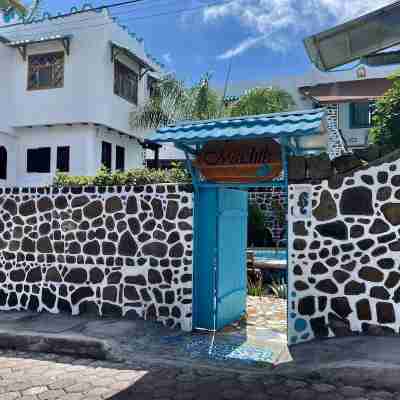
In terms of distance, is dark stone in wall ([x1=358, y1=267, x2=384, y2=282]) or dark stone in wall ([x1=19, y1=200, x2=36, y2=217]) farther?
dark stone in wall ([x1=19, y1=200, x2=36, y2=217])

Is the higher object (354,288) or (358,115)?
(358,115)

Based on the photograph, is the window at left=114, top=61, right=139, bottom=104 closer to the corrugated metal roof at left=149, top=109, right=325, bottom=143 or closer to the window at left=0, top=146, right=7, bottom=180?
the window at left=0, top=146, right=7, bottom=180

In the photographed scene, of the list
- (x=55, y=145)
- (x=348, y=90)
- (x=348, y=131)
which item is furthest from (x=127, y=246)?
(x=348, y=90)

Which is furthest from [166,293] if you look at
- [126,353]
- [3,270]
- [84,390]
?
[3,270]

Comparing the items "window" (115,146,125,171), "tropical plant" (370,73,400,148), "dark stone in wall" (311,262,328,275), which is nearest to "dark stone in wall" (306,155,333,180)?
"dark stone in wall" (311,262,328,275)

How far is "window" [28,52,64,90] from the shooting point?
703 inches

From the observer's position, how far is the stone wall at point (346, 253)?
20.6 ft

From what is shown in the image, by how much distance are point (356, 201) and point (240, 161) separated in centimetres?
179

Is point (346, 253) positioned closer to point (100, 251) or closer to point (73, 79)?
point (100, 251)

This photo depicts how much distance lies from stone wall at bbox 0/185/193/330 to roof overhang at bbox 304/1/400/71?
3.06 m

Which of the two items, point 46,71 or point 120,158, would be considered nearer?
point 46,71

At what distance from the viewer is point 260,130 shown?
258 inches

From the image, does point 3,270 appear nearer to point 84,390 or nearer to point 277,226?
point 84,390

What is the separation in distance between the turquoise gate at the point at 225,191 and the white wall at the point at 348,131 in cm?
1355
